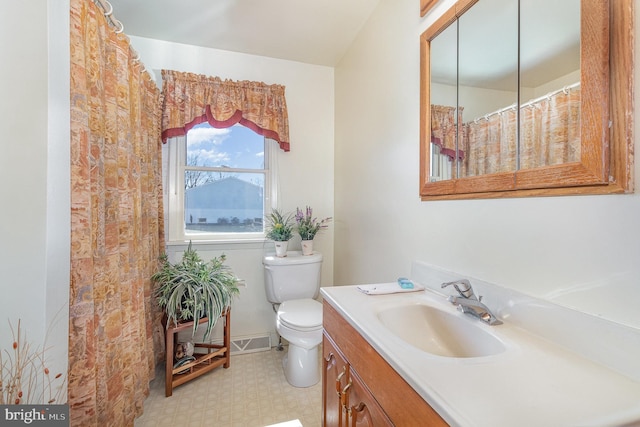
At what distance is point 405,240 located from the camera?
135 cm

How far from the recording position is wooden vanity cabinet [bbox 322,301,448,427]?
1.89ft

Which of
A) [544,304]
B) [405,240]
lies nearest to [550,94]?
[544,304]

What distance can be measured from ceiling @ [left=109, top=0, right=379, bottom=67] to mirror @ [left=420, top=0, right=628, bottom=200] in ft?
2.76

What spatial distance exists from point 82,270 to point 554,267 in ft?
5.24

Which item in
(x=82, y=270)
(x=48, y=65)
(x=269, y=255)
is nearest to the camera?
(x=48, y=65)

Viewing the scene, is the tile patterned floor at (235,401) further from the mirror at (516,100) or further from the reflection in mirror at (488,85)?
the reflection in mirror at (488,85)

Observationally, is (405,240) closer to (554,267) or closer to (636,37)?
(554,267)

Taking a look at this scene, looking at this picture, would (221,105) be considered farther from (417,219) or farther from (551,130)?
(551,130)

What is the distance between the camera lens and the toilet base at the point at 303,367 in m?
1.74

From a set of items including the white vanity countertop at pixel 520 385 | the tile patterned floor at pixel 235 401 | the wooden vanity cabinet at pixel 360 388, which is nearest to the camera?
the white vanity countertop at pixel 520 385

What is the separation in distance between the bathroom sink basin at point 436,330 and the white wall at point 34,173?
46.2 inches

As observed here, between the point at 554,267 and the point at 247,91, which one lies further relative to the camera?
the point at 247,91

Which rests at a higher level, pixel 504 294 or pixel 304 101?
pixel 304 101

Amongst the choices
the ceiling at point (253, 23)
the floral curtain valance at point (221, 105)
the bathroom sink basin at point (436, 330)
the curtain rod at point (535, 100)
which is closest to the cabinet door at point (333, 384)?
the bathroom sink basin at point (436, 330)
